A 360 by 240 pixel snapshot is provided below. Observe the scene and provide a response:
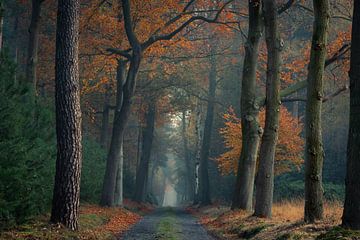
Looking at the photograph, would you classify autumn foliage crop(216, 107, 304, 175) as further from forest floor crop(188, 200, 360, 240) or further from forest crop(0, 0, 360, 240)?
forest floor crop(188, 200, 360, 240)

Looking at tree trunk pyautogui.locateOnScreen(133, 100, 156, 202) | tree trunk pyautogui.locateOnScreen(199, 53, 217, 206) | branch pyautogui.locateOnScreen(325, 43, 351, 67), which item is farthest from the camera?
tree trunk pyautogui.locateOnScreen(133, 100, 156, 202)

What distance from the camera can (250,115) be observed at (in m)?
18.4


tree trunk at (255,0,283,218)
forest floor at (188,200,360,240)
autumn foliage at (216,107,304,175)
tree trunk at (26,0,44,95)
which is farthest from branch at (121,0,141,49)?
forest floor at (188,200,360,240)

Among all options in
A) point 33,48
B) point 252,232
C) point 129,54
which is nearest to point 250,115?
point 252,232

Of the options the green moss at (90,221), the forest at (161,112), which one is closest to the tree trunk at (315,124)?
the forest at (161,112)

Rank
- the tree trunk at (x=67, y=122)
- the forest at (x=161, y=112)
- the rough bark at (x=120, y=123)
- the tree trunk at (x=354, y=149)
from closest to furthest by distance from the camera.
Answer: the tree trunk at (x=354, y=149) → the forest at (x=161, y=112) → the tree trunk at (x=67, y=122) → the rough bark at (x=120, y=123)

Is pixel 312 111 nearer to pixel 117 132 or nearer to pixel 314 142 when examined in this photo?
pixel 314 142

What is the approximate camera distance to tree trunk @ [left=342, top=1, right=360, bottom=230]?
8773 mm

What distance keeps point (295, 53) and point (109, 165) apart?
59.0 ft

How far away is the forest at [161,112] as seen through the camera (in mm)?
10734

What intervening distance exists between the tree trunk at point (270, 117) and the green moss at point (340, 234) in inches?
264

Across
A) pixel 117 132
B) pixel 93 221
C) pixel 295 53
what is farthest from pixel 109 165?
pixel 295 53

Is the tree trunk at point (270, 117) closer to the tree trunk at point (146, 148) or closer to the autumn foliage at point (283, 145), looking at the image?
the autumn foliage at point (283, 145)

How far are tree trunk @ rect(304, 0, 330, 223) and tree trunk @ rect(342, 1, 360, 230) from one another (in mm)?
2640
